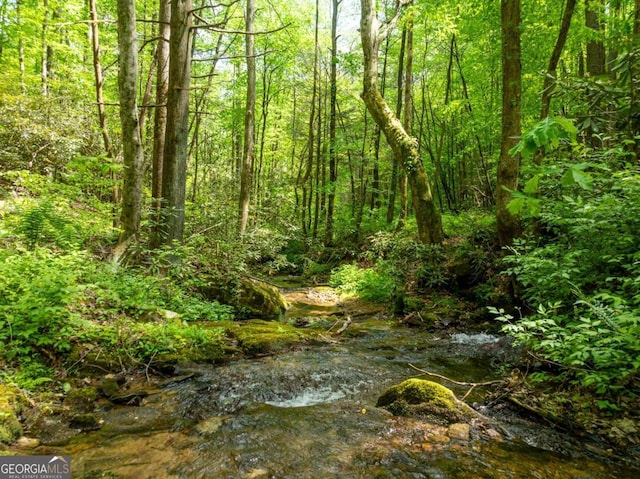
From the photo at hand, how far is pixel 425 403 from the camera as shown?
13.1 feet

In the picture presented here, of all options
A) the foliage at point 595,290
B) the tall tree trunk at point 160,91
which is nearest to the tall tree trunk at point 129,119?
the tall tree trunk at point 160,91

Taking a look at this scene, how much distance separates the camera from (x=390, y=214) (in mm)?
16469

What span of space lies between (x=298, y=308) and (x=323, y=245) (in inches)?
323

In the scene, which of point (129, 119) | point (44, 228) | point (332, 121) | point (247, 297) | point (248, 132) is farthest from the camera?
point (332, 121)

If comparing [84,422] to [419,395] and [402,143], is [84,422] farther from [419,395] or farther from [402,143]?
[402,143]

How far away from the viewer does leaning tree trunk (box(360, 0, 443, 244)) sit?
10734mm

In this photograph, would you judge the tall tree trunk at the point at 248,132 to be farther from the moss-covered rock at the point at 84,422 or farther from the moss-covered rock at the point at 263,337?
the moss-covered rock at the point at 84,422

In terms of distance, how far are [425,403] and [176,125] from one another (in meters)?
6.99

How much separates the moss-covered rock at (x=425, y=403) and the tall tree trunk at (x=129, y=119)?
578 centimetres

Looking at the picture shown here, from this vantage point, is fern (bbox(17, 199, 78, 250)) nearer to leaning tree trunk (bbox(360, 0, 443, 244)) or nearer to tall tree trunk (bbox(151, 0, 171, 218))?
tall tree trunk (bbox(151, 0, 171, 218))

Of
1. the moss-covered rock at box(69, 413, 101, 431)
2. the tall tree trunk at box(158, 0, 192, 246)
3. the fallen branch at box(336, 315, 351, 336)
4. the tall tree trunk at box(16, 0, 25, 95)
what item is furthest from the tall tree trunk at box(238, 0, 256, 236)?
the moss-covered rock at box(69, 413, 101, 431)

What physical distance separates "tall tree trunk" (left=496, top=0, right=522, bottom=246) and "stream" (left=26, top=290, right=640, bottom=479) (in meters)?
4.45

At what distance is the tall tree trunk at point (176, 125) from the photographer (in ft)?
23.6

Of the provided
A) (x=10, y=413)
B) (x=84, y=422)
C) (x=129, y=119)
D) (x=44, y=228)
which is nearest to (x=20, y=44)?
(x=129, y=119)
